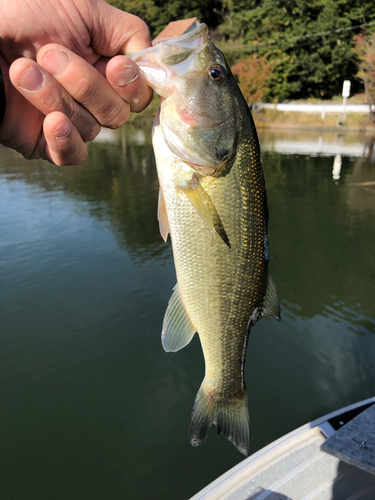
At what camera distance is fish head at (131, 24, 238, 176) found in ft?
5.79

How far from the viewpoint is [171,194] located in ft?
6.05

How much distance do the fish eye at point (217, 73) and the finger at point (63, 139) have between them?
2.46 feet

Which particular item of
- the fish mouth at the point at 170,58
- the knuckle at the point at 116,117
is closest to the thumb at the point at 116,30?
the fish mouth at the point at 170,58

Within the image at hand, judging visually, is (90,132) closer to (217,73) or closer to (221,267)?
Answer: (217,73)

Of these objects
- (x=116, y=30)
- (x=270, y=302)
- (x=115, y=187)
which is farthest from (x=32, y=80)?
(x=115, y=187)

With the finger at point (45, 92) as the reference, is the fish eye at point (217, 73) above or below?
above

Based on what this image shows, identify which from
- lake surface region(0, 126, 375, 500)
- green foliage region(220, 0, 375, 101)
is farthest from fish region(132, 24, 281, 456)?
green foliage region(220, 0, 375, 101)

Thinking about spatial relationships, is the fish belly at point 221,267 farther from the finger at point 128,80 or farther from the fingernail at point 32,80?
the fingernail at point 32,80

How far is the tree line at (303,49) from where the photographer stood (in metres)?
40.9

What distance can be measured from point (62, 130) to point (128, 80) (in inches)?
16.4

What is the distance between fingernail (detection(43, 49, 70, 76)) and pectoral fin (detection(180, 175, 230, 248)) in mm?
763

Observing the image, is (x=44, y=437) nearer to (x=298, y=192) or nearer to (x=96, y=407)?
(x=96, y=407)

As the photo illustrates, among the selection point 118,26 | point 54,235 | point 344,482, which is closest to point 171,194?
point 118,26

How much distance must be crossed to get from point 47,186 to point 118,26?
47.0 ft
